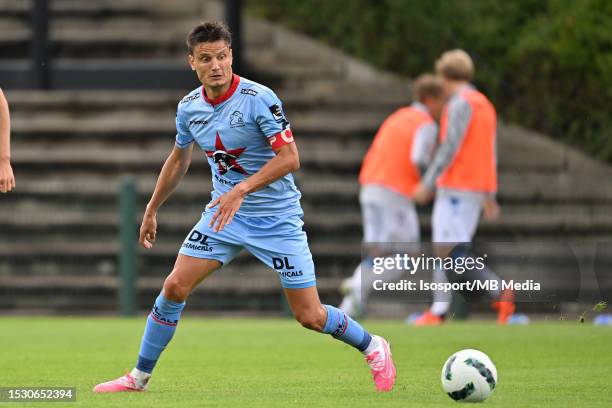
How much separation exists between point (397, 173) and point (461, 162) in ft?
3.84

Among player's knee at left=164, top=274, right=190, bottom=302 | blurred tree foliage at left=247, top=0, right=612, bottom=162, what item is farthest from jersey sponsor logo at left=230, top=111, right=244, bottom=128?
blurred tree foliage at left=247, top=0, right=612, bottom=162

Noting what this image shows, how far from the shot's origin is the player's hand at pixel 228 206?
8141 millimetres

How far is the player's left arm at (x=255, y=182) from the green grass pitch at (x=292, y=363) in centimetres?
101

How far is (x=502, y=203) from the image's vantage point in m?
17.2

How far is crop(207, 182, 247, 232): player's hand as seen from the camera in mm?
8141

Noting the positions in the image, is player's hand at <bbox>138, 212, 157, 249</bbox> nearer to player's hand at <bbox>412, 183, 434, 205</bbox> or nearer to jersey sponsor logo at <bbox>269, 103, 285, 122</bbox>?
jersey sponsor logo at <bbox>269, 103, 285, 122</bbox>

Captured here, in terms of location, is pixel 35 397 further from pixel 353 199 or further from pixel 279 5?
pixel 279 5

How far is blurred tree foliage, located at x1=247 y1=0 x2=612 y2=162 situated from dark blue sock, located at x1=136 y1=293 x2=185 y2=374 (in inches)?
387

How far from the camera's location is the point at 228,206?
26.8 ft

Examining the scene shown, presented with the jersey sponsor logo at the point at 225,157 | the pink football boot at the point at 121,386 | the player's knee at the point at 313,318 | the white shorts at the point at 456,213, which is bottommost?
the white shorts at the point at 456,213

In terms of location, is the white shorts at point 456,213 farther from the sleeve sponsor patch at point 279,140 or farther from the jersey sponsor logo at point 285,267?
the sleeve sponsor patch at point 279,140

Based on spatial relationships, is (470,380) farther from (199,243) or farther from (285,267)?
(199,243)

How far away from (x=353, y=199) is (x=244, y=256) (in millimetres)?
1501

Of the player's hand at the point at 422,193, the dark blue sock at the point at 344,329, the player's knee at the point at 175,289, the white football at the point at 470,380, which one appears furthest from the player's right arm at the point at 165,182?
the player's hand at the point at 422,193
